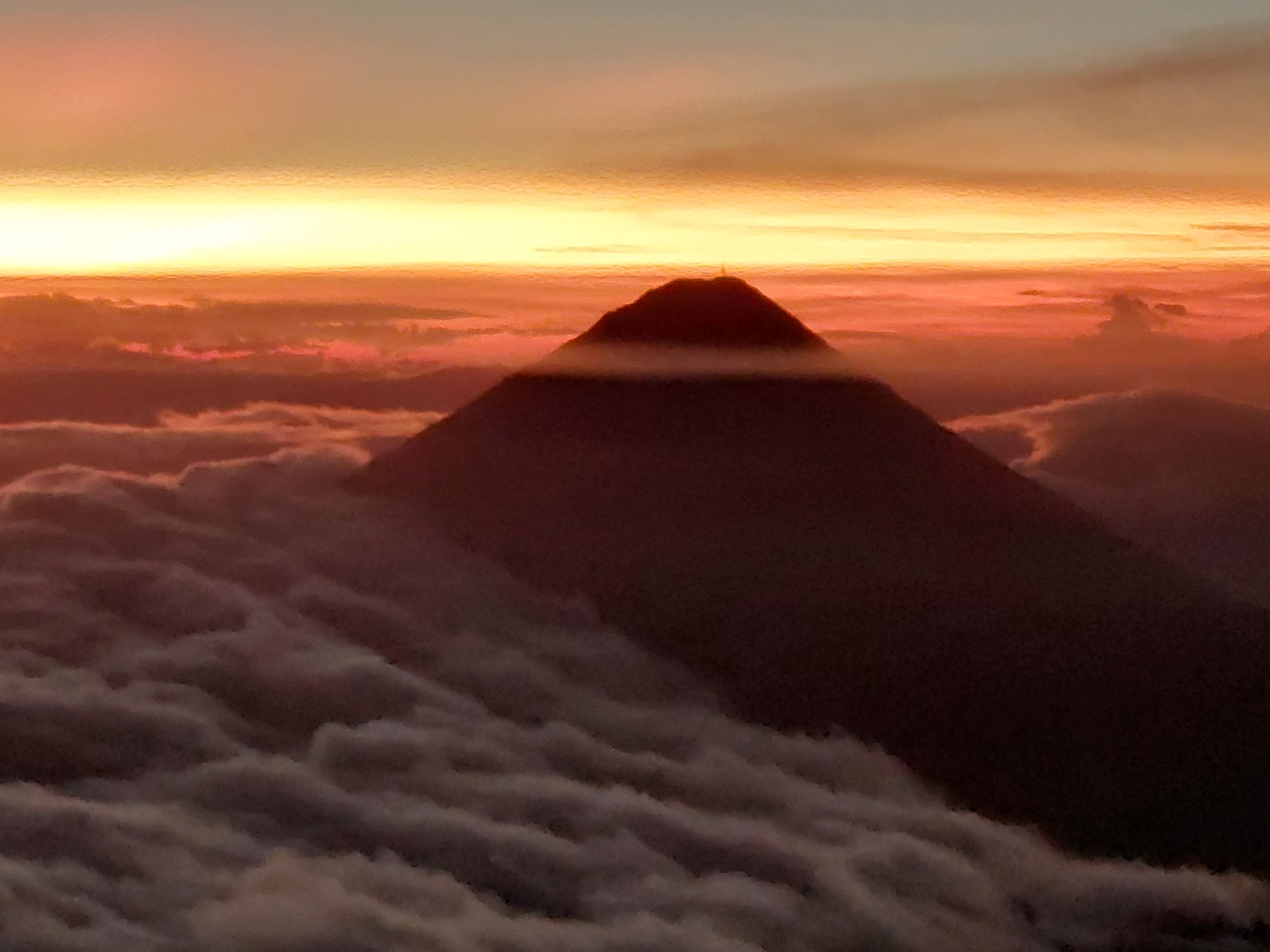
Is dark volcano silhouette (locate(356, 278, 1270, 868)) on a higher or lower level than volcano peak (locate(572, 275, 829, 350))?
lower

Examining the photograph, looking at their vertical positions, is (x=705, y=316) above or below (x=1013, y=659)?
above

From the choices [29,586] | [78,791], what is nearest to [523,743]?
[78,791]

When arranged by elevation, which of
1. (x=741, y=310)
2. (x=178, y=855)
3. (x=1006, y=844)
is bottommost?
(x=1006, y=844)

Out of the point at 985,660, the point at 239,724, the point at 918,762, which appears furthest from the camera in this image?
the point at 985,660

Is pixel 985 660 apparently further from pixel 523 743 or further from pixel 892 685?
pixel 523 743

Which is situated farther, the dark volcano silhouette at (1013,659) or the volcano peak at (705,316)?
the volcano peak at (705,316)

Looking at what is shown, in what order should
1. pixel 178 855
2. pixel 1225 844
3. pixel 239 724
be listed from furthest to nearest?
pixel 239 724 → pixel 1225 844 → pixel 178 855

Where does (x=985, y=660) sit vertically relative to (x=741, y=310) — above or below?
below

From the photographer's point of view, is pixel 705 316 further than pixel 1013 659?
Yes

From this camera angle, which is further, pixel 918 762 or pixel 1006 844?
pixel 918 762

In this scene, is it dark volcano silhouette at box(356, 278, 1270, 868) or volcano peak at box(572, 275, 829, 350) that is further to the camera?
volcano peak at box(572, 275, 829, 350)

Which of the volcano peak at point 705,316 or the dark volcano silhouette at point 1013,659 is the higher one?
the volcano peak at point 705,316
